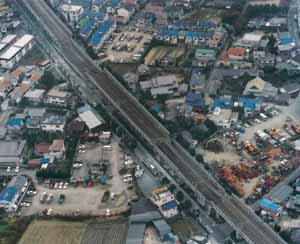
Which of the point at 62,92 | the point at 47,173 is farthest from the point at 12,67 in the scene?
the point at 47,173

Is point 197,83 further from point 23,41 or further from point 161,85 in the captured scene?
point 23,41

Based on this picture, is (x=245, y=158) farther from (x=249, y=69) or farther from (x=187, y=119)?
(x=249, y=69)

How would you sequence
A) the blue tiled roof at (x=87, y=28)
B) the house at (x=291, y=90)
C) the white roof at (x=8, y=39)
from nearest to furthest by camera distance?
the house at (x=291, y=90)
the white roof at (x=8, y=39)
the blue tiled roof at (x=87, y=28)

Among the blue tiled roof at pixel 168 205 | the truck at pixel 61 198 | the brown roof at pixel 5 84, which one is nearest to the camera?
the blue tiled roof at pixel 168 205

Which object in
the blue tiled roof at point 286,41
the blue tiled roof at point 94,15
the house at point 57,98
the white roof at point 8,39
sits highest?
the blue tiled roof at point 94,15

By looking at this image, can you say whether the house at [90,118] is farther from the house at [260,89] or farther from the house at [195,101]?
the house at [260,89]

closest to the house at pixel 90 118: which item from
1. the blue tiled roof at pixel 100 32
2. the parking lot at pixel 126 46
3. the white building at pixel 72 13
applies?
the parking lot at pixel 126 46

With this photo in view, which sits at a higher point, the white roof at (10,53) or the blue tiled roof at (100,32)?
the blue tiled roof at (100,32)

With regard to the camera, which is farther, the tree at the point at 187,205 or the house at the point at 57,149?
the house at the point at 57,149
